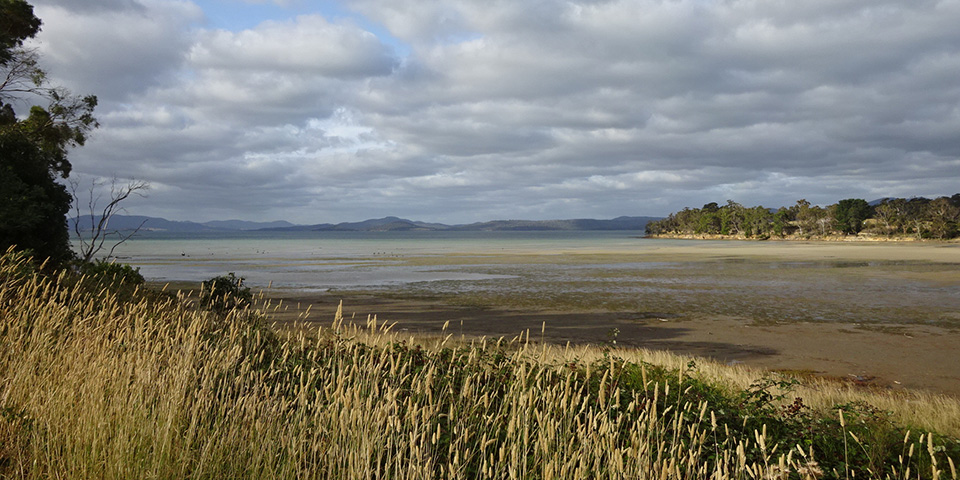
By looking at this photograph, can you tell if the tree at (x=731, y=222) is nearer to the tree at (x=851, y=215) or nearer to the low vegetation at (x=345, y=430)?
the tree at (x=851, y=215)

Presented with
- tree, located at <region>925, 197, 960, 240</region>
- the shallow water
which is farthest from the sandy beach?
tree, located at <region>925, 197, 960, 240</region>

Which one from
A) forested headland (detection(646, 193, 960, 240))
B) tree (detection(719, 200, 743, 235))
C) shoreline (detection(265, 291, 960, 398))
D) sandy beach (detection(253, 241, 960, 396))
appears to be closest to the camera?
shoreline (detection(265, 291, 960, 398))

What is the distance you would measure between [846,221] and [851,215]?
1.78 metres

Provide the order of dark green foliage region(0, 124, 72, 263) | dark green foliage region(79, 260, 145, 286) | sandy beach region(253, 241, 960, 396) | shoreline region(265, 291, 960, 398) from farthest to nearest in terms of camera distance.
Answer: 1. dark green foliage region(79, 260, 145, 286)
2. dark green foliage region(0, 124, 72, 263)
3. sandy beach region(253, 241, 960, 396)
4. shoreline region(265, 291, 960, 398)

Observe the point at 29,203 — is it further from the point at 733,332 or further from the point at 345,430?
the point at 733,332

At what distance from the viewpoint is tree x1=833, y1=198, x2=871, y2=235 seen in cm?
12988

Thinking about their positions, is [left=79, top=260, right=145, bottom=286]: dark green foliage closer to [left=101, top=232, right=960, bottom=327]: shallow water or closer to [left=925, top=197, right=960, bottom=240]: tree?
[left=101, top=232, right=960, bottom=327]: shallow water

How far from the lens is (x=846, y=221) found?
5118 inches

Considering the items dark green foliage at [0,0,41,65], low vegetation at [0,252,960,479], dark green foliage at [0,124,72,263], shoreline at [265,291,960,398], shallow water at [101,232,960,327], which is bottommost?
shoreline at [265,291,960,398]

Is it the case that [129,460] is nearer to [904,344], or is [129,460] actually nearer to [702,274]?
[904,344]

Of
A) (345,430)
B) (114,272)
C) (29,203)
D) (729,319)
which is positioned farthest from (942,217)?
(345,430)

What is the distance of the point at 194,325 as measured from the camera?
600 centimetres

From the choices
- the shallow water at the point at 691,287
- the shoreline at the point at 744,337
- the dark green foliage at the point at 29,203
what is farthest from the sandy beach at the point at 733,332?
the dark green foliage at the point at 29,203

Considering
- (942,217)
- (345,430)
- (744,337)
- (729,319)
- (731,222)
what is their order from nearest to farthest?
(345,430) → (744,337) → (729,319) → (942,217) → (731,222)
